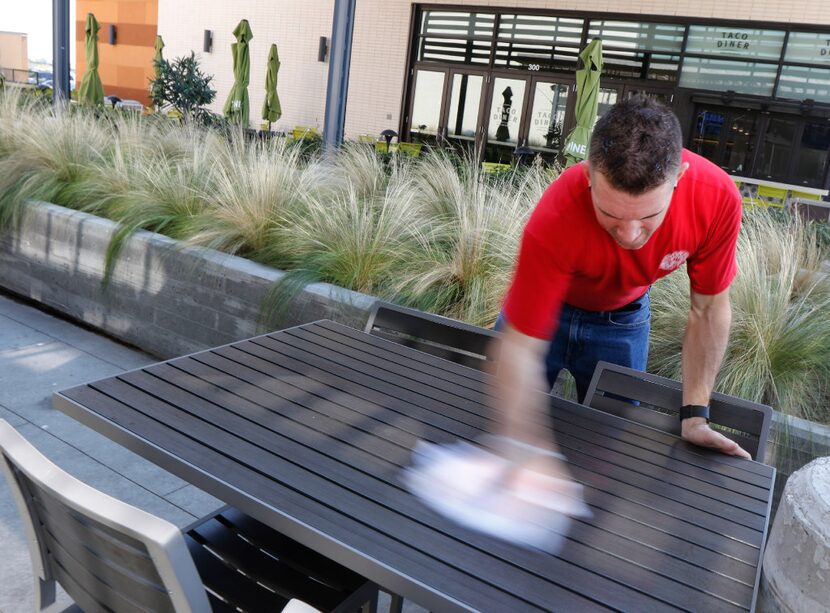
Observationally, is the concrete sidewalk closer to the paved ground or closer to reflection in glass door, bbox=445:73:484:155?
the paved ground

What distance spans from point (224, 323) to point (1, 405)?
124 cm

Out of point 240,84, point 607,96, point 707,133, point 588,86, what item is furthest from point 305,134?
point 707,133

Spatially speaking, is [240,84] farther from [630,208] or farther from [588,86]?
[630,208]

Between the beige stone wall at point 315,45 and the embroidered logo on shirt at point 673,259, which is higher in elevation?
the beige stone wall at point 315,45

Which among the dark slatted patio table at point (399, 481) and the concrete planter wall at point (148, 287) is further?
the concrete planter wall at point (148, 287)

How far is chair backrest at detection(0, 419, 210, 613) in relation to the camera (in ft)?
3.86

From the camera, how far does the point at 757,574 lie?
1513 mm

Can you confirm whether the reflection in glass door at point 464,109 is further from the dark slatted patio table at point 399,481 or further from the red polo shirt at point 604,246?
the dark slatted patio table at point 399,481

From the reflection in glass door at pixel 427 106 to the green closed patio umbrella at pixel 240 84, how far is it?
4.52m

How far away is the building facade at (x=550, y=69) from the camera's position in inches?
498

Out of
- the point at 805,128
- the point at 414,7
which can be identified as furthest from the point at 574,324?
the point at 414,7

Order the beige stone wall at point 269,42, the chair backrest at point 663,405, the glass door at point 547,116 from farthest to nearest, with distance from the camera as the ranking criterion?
1. the beige stone wall at point 269,42
2. the glass door at point 547,116
3. the chair backrest at point 663,405

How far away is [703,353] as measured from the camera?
86.6 inches

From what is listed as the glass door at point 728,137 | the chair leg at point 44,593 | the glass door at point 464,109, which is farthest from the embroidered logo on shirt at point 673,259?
the glass door at point 464,109
